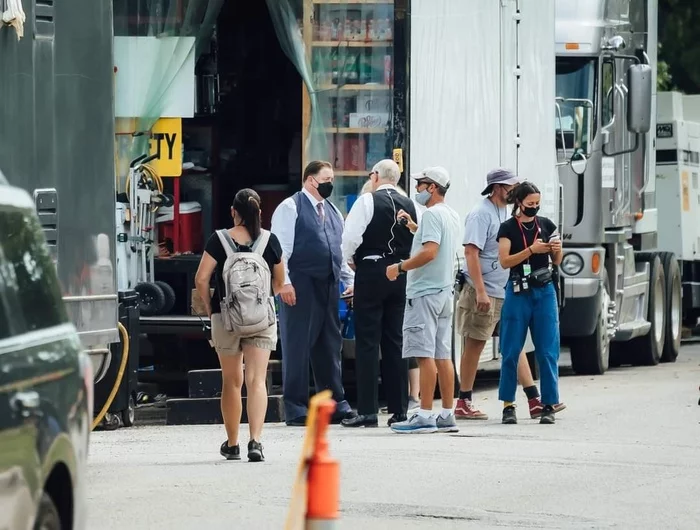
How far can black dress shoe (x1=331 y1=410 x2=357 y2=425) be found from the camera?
13016 millimetres

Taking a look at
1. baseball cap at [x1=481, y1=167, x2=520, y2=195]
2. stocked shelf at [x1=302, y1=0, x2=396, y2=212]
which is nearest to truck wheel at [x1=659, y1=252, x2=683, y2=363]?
stocked shelf at [x1=302, y1=0, x2=396, y2=212]

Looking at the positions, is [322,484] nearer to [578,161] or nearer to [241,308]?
[241,308]

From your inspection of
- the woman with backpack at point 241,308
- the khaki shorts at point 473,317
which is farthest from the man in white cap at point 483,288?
the woman with backpack at point 241,308

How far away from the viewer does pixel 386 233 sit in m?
12.8

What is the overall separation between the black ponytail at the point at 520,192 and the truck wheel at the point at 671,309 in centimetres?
828

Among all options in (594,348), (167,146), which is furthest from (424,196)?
(594,348)

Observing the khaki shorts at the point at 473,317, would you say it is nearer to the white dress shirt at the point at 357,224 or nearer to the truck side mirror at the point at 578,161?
the white dress shirt at the point at 357,224

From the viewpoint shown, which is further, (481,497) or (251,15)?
(251,15)

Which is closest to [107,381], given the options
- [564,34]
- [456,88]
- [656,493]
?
[456,88]

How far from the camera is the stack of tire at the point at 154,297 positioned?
48.3ft

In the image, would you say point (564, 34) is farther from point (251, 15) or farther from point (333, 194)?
point (333, 194)

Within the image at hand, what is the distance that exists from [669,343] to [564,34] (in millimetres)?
4484

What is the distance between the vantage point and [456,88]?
48.3 feet

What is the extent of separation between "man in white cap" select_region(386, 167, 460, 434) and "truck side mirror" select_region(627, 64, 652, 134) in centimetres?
564
